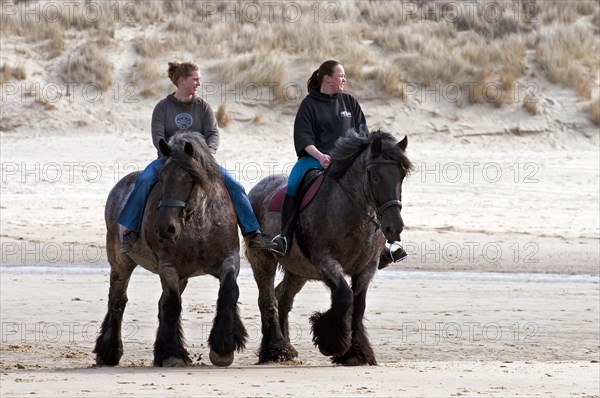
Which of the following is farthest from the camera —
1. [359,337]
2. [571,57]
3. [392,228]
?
[571,57]

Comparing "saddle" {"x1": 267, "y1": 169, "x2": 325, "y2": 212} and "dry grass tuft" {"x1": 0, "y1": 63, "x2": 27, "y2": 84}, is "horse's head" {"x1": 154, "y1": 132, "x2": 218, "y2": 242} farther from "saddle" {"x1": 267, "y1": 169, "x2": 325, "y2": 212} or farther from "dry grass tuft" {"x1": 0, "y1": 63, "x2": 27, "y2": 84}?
"dry grass tuft" {"x1": 0, "y1": 63, "x2": 27, "y2": 84}

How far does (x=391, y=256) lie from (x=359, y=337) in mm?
880

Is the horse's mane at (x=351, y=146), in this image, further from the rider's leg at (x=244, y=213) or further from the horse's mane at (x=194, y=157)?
the horse's mane at (x=194, y=157)

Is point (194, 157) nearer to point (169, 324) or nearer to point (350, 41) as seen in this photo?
point (169, 324)

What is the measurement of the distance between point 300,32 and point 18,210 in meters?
10.1

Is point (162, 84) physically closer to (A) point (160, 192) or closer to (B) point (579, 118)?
(B) point (579, 118)

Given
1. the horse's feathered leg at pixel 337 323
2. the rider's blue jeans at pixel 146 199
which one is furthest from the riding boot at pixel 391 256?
the rider's blue jeans at pixel 146 199

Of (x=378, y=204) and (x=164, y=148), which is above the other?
(x=164, y=148)

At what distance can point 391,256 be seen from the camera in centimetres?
1089

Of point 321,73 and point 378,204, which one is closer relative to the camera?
point 378,204

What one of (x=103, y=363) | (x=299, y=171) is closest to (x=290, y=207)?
(x=299, y=171)

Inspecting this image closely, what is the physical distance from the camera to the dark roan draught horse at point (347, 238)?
9992mm

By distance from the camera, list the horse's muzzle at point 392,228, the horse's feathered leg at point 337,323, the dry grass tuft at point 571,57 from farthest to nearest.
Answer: the dry grass tuft at point 571,57 → the horse's feathered leg at point 337,323 → the horse's muzzle at point 392,228

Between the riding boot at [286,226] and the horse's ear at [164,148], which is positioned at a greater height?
the horse's ear at [164,148]
